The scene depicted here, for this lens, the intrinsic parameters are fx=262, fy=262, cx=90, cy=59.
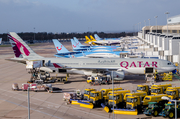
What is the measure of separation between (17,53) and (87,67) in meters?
14.4

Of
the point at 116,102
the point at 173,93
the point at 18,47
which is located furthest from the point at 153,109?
the point at 18,47

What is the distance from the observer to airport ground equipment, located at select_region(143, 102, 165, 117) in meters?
27.9

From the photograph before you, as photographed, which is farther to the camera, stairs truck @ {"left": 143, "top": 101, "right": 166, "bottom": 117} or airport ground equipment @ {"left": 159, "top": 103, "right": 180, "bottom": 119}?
stairs truck @ {"left": 143, "top": 101, "right": 166, "bottom": 117}

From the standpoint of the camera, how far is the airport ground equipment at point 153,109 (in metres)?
27.9

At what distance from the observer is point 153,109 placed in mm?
27906

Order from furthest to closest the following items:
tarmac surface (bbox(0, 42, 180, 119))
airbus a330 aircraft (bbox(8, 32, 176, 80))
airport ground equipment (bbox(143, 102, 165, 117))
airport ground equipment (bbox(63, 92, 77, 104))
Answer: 1. airbus a330 aircraft (bbox(8, 32, 176, 80))
2. airport ground equipment (bbox(63, 92, 77, 104))
3. tarmac surface (bbox(0, 42, 180, 119))
4. airport ground equipment (bbox(143, 102, 165, 117))

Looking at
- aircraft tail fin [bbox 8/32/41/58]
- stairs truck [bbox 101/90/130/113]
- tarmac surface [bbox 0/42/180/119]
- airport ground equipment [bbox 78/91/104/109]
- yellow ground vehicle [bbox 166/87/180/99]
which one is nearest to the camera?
tarmac surface [bbox 0/42/180/119]

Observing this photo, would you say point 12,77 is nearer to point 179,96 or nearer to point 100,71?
point 100,71

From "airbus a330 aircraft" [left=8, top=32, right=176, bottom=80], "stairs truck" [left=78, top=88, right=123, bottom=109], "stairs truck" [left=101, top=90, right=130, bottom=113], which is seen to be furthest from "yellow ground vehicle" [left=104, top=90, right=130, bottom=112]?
"airbus a330 aircraft" [left=8, top=32, right=176, bottom=80]

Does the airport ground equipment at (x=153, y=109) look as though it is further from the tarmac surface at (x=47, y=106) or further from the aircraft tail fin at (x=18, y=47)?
the aircraft tail fin at (x=18, y=47)

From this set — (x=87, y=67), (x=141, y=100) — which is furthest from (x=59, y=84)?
(x=141, y=100)

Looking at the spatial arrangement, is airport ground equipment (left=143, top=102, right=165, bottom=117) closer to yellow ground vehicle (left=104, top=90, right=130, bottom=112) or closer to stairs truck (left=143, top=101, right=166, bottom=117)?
stairs truck (left=143, top=101, right=166, bottom=117)

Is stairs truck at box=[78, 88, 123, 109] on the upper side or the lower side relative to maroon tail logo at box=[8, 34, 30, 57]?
lower

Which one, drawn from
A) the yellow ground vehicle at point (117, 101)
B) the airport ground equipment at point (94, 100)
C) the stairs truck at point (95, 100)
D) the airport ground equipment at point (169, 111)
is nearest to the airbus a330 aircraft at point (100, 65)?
the stairs truck at point (95, 100)
